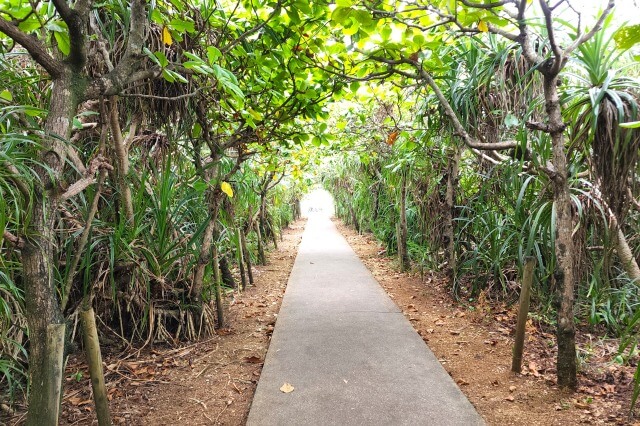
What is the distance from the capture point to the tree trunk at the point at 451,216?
15.9ft

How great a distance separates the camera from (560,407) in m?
2.32

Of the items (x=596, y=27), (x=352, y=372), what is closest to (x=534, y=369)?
(x=352, y=372)

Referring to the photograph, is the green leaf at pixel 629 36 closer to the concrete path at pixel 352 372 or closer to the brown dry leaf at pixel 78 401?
the concrete path at pixel 352 372

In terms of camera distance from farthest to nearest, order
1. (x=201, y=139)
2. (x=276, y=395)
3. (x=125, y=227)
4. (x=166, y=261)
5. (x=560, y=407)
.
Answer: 1. (x=201, y=139)
2. (x=166, y=261)
3. (x=125, y=227)
4. (x=276, y=395)
5. (x=560, y=407)

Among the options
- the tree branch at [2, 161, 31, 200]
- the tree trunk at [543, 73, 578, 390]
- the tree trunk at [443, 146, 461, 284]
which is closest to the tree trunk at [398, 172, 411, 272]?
the tree trunk at [443, 146, 461, 284]

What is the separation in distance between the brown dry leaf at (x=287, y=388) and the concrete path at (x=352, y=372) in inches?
1.3

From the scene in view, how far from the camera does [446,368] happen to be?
2.97 metres

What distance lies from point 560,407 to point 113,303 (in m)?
3.38

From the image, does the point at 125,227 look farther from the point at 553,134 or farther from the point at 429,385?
the point at 553,134

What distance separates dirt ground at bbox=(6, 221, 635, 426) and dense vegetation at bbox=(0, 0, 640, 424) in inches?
8.7

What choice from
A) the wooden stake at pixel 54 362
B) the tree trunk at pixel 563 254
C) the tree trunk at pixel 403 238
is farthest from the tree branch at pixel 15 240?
the tree trunk at pixel 403 238

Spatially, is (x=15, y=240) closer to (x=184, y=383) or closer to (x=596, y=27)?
(x=184, y=383)

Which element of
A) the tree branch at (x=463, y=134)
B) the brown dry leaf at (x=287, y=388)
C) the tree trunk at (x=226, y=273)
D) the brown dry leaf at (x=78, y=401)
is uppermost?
the tree branch at (x=463, y=134)

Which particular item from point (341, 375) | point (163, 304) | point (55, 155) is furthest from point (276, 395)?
point (55, 155)
